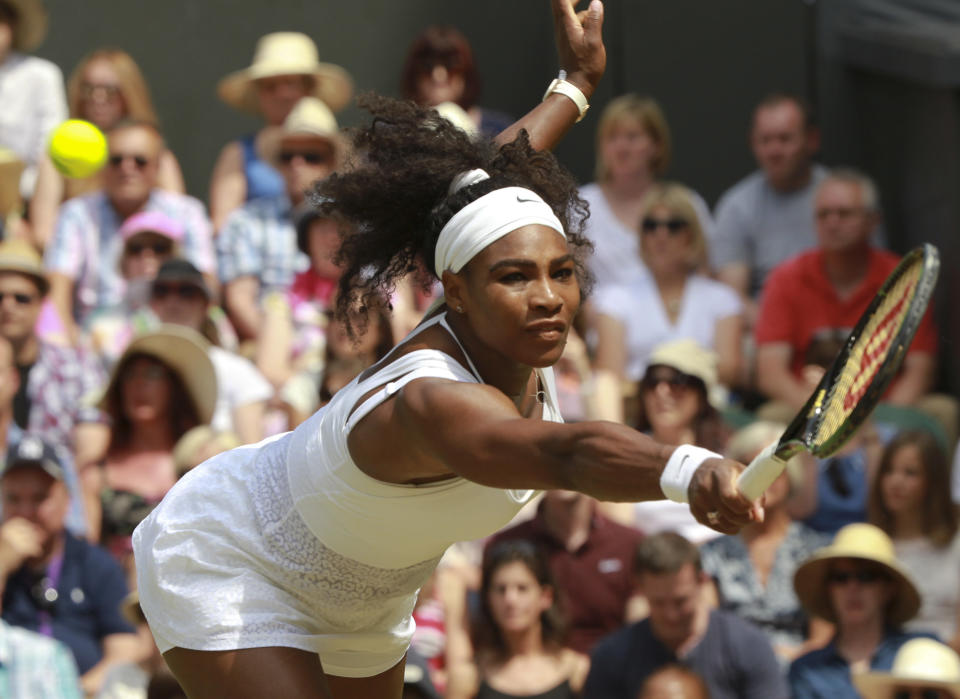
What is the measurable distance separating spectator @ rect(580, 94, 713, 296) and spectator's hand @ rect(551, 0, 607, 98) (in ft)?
11.1

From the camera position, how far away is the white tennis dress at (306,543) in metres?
3.47

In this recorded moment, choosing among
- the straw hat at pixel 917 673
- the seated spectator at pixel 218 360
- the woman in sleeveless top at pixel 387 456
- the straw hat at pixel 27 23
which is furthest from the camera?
the straw hat at pixel 27 23

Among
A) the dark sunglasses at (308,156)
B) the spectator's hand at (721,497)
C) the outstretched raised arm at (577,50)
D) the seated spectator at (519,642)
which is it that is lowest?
the seated spectator at (519,642)

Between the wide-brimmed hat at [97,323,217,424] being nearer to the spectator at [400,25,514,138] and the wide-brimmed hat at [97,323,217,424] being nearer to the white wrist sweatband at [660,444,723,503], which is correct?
the spectator at [400,25,514,138]

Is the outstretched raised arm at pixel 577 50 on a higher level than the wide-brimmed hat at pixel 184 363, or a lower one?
higher

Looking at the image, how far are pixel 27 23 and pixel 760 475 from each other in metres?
6.56

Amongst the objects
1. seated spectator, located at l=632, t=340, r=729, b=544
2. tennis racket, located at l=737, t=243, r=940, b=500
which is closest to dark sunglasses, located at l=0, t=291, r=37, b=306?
seated spectator, located at l=632, t=340, r=729, b=544

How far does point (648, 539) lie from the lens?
5.77m

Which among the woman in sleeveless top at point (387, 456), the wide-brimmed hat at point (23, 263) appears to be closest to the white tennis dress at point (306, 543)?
the woman in sleeveless top at point (387, 456)

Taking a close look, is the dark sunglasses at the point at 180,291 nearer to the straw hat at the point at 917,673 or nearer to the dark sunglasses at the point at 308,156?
the dark sunglasses at the point at 308,156

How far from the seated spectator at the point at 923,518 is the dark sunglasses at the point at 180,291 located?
117 inches

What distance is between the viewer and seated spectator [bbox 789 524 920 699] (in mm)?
5605

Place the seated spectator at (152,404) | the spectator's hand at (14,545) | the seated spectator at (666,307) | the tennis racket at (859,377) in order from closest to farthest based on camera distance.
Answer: the tennis racket at (859,377) → the spectator's hand at (14,545) → the seated spectator at (152,404) → the seated spectator at (666,307)

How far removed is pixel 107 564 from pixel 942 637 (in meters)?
3.05
